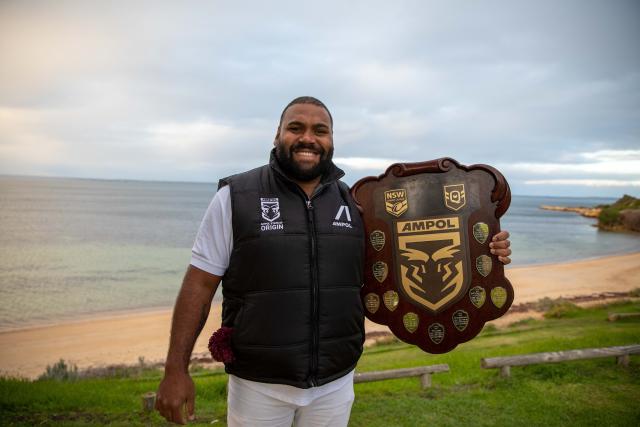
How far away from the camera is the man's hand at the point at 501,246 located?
276cm

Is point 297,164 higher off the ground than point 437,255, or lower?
higher

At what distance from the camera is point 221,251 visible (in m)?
2.36

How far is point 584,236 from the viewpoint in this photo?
50719 millimetres

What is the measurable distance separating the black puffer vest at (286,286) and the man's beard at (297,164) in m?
0.06

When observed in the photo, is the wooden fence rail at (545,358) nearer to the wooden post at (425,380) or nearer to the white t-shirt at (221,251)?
the wooden post at (425,380)

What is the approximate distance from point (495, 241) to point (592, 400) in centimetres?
340

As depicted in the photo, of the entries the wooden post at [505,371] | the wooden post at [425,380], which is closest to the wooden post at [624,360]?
the wooden post at [505,371]

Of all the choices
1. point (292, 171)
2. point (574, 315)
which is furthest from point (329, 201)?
point (574, 315)

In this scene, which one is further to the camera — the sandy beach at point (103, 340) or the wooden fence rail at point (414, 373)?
the sandy beach at point (103, 340)

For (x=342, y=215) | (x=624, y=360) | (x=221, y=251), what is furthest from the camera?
(x=624, y=360)

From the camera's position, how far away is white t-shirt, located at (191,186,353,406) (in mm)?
2330

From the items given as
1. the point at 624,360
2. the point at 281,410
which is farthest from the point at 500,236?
the point at 624,360

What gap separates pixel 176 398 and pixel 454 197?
1.94 metres

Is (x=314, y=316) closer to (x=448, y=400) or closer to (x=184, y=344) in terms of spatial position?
(x=184, y=344)
